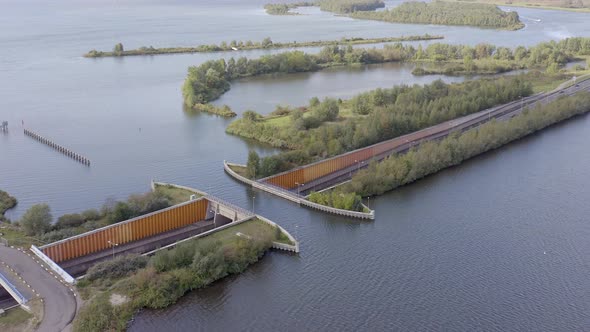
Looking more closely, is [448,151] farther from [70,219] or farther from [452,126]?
[70,219]

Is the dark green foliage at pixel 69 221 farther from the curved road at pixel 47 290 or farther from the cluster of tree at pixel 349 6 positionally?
the cluster of tree at pixel 349 6

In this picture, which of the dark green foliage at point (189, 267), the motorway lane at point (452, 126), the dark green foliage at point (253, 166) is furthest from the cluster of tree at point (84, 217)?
the motorway lane at point (452, 126)

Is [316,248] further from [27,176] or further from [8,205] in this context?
[27,176]

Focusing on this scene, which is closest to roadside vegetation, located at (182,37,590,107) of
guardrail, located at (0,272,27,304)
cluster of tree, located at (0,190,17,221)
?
cluster of tree, located at (0,190,17,221)

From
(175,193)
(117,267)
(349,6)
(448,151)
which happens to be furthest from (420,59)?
(349,6)

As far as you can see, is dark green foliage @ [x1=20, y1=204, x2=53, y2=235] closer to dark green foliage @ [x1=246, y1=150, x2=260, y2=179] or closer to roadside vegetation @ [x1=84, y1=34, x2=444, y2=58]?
dark green foliage @ [x1=246, y1=150, x2=260, y2=179]

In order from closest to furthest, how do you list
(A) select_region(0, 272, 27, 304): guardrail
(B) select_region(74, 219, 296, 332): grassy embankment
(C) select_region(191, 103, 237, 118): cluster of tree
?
1. (B) select_region(74, 219, 296, 332): grassy embankment
2. (A) select_region(0, 272, 27, 304): guardrail
3. (C) select_region(191, 103, 237, 118): cluster of tree

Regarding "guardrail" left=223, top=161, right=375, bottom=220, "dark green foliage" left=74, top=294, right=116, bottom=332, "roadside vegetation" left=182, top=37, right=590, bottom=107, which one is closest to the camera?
"dark green foliage" left=74, top=294, right=116, bottom=332
